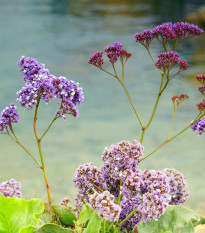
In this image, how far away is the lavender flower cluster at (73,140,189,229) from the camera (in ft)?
3.09

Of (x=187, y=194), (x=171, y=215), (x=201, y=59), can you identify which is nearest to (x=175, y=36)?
(x=187, y=194)

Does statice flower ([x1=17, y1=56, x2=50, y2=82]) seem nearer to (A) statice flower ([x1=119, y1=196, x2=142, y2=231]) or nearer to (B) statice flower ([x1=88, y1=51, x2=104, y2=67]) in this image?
(B) statice flower ([x1=88, y1=51, x2=104, y2=67])

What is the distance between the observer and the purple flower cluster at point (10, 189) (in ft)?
4.56

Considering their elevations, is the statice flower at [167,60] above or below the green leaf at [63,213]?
above

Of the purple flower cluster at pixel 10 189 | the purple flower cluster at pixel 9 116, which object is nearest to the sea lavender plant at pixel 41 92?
the purple flower cluster at pixel 9 116

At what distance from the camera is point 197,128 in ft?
4.89

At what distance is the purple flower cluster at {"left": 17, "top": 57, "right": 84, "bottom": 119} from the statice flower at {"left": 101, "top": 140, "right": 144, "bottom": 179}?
244 mm

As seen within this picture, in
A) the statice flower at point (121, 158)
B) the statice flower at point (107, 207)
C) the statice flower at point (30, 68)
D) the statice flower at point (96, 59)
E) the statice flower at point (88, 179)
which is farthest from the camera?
the statice flower at point (96, 59)

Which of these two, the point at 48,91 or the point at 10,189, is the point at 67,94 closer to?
the point at 48,91

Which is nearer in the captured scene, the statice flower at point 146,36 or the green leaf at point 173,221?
the green leaf at point 173,221

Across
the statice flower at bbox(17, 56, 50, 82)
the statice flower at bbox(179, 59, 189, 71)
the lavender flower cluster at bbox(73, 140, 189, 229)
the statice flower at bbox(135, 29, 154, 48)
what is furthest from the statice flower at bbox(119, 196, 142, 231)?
the statice flower at bbox(135, 29, 154, 48)

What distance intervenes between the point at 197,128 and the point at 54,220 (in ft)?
1.84

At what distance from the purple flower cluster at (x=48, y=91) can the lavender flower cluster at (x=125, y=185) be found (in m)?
0.19

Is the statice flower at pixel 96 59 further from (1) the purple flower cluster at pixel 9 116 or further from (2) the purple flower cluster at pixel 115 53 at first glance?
(1) the purple flower cluster at pixel 9 116
